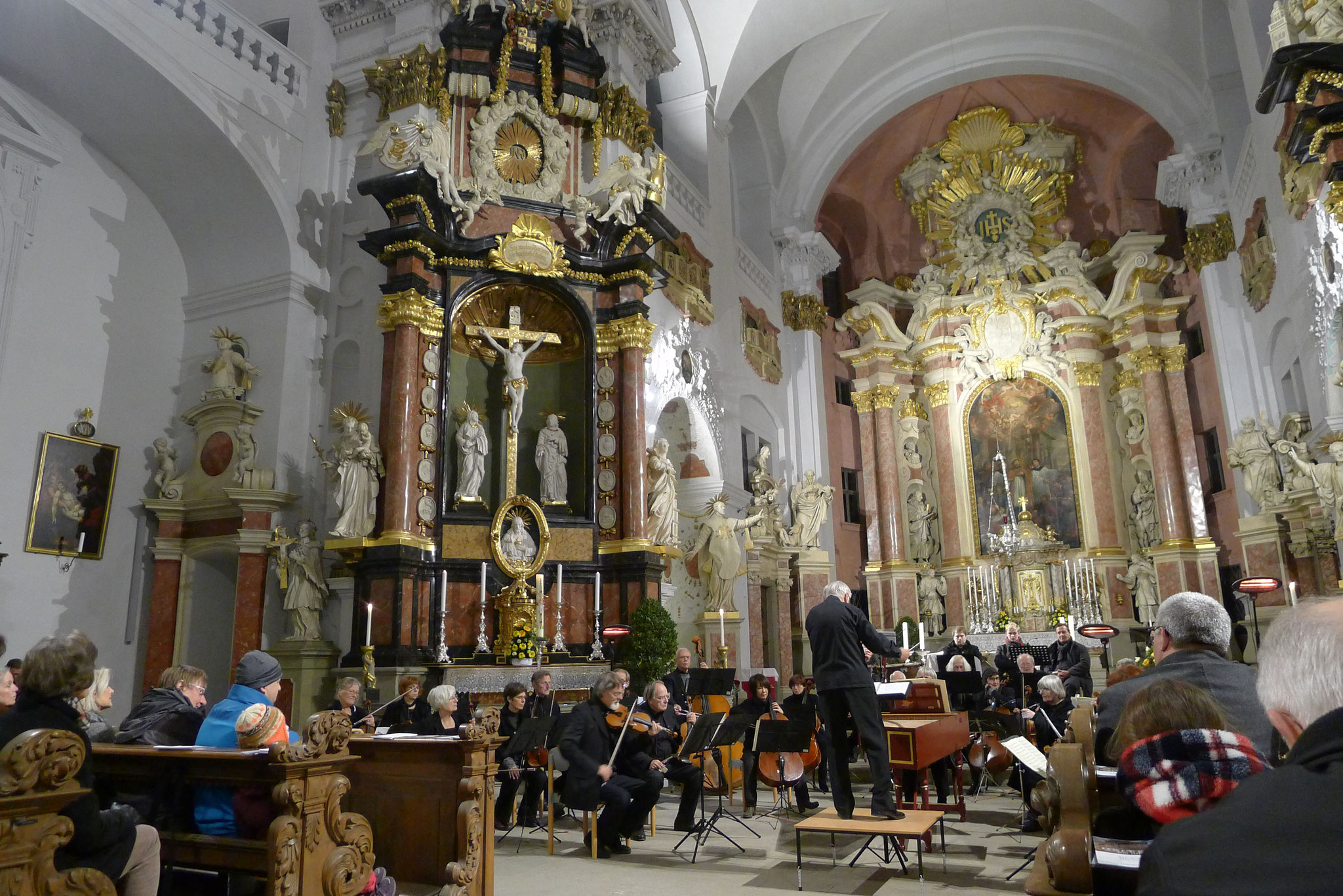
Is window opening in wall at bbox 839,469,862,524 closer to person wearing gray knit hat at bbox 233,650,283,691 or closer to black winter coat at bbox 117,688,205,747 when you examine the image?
black winter coat at bbox 117,688,205,747

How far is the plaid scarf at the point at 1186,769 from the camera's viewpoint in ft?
6.86

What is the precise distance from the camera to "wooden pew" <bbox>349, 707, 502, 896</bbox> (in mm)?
4809

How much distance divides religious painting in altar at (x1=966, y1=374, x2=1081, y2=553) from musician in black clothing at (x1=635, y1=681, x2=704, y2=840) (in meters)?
14.1

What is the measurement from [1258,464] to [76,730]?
51.6 feet

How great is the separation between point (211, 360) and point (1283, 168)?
45.5 ft

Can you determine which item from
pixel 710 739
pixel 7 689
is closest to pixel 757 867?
pixel 710 739

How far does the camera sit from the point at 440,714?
737cm

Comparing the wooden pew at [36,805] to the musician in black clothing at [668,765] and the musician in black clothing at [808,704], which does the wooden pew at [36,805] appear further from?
the musician in black clothing at [808,704]

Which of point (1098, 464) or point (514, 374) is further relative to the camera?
point (1098, 464)

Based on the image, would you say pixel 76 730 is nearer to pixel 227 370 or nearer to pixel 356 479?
pixel 356 479

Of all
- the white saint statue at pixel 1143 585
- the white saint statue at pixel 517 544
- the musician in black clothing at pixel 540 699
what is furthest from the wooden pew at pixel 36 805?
the white saint statue at pixel 1143 585

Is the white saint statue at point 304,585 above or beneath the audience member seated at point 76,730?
above

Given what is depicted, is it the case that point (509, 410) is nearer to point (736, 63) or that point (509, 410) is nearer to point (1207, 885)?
point (736, 63)

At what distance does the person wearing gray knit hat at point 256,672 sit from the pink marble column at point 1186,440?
17.9 m
